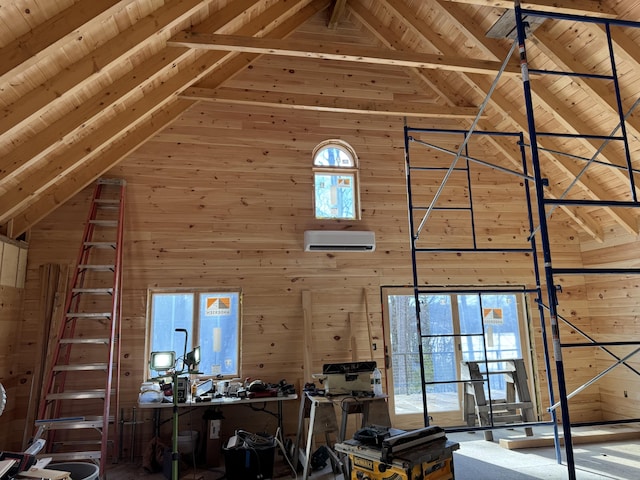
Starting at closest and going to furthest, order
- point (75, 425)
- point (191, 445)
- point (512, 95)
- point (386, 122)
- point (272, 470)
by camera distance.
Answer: point (75, 425) < point (272, 470) < point (191, 445) < point (512, 95) < point (386, 122)

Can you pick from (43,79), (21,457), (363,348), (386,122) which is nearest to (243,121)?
(386,122)

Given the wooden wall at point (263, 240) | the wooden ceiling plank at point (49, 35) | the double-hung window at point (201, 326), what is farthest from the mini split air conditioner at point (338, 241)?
the wooden ceiling plank at point (49, 35)

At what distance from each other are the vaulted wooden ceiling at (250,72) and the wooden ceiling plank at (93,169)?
0.05 ft

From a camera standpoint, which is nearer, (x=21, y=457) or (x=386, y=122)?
(x=21, y=457)

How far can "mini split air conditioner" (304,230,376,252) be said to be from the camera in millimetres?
5402

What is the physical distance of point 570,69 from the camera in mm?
4309

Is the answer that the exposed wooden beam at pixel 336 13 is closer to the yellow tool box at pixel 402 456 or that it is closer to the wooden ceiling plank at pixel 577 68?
the wooden ceiling plank at pixel 577 68

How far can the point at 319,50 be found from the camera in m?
4.20

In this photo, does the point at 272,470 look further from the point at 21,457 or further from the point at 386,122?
the point at 386,122

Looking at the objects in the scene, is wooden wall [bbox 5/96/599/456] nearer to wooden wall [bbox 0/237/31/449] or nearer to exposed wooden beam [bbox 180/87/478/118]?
wooden wall [bbox 0/237/31/449]

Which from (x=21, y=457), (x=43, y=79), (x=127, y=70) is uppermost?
(x=127, y=70)

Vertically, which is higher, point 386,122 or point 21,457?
point 386,122


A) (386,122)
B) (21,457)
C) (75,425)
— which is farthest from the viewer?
(386,122)

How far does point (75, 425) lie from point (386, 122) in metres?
5.01
